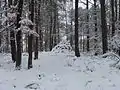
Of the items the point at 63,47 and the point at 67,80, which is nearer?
the point at 67,80

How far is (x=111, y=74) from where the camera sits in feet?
37.1

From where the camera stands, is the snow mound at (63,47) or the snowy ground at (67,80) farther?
the snow mound at (63,47)

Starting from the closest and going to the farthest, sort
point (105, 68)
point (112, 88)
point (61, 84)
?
point (112, 88)
point (61, 84)
point (105, 68)

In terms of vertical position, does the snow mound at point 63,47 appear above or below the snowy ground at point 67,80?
above

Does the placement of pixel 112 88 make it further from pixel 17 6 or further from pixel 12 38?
pixel 12 38

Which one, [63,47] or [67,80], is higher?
[63,47]

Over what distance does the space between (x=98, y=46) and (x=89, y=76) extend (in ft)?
40.0

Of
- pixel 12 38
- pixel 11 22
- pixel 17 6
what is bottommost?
pixel 12 38

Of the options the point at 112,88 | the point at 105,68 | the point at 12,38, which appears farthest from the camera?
the point at 12,38

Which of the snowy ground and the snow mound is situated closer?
the snowy ground

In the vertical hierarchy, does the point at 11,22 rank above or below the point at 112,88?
above

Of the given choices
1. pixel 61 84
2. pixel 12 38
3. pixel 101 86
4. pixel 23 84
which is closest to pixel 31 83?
pixel 23 84

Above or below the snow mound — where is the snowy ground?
below

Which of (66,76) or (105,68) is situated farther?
(105,68)
